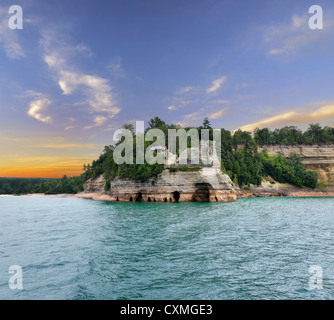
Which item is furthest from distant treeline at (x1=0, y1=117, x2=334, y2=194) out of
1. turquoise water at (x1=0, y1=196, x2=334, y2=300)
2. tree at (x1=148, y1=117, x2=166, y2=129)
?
turquoise water at (x1=0, y1=196, x2=334, y2=300)

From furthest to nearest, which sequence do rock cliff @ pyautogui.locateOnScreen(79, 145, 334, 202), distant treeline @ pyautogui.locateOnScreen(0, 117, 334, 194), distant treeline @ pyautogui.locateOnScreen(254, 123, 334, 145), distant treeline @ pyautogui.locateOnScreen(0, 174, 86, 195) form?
1. distant treeline @ pyautogui.locateOnScreen(0, 174, 86, 195)
2. distant treeline @ pyautogui.locateOnScreen(254, 123, 334, 145)
3. distant treeline @ pyautogui.locateOnScreen(0, 117, 334, 194)
4. rock cliff @ pyautogui.locateOnScreen(79, 145, 334, 202)

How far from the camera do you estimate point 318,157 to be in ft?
296

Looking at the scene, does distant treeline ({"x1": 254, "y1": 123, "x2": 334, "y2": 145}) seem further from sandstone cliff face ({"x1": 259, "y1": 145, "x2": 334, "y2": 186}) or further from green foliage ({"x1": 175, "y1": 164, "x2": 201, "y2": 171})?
green foliage ({"x1": 175, "y1": 164, "x2": 201, "y2": 171})

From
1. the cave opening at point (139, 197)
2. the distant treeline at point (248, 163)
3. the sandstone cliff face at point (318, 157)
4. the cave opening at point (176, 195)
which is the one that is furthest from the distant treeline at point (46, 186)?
the sandstone cliff face at point (318, 157)

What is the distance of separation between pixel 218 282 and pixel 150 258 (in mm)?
3926

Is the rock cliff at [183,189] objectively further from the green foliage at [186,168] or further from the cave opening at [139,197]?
the green foliage at [186,168]

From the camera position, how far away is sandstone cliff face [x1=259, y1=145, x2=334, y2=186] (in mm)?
84281

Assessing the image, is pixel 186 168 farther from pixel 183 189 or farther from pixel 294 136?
A: pixel 294 136

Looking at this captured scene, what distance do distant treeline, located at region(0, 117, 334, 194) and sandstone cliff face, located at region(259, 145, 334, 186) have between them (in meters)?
3.44

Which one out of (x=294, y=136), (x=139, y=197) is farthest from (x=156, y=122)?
(x=294, y=136)

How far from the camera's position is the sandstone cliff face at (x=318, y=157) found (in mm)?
84281

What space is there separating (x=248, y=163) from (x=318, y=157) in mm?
36301

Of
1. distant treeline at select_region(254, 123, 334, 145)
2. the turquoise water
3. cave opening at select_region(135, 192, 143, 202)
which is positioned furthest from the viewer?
distant treeline at select_region(254, 123, 334, 145)
